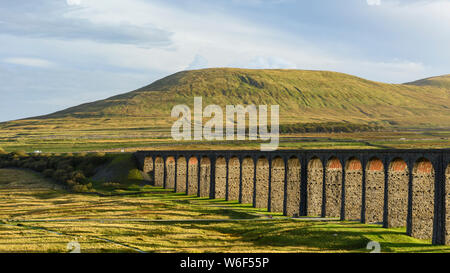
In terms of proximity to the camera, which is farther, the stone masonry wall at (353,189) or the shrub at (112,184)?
the shrub at (112,184)

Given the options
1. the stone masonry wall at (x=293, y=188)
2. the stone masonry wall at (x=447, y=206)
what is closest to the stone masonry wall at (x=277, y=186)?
the stone masonry wall at (x=293, y=188)

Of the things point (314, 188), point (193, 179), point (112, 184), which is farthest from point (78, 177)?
point (314, 188)

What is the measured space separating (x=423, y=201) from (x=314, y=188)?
18.5m

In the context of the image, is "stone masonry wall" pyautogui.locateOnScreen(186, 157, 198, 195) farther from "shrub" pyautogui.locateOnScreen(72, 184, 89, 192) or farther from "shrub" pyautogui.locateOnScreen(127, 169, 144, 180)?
Result: "shrub" pyautogui.locateOnScreen(72, 184, 89, 192)

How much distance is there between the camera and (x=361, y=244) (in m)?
47.0

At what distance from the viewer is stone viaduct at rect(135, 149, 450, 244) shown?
50.8 meters

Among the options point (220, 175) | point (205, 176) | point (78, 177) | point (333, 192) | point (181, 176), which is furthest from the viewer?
point (78, 177)

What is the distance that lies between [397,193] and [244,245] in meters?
19.5

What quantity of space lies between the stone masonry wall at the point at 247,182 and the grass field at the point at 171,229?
2.29m

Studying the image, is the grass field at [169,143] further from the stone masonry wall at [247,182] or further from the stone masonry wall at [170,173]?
the stone masonry wall at [247,182]

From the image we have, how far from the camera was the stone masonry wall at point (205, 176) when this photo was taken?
88.6 meters

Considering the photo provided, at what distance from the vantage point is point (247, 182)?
264 feet

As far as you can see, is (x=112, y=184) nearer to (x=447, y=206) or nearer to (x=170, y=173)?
(x=170, y=173)
